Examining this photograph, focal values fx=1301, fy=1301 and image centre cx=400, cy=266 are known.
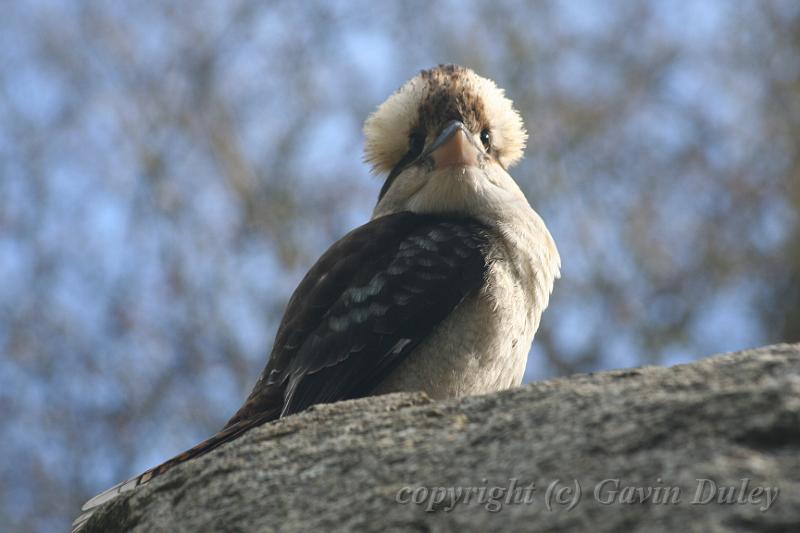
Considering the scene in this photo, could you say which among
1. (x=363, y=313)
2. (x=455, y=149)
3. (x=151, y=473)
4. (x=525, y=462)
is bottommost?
(x=525, y=462)

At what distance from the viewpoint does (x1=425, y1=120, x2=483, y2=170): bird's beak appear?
5609 mm

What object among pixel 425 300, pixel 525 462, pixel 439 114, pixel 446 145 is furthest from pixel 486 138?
pixel 525 462

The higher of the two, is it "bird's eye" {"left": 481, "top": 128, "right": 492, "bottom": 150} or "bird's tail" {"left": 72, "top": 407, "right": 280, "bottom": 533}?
"bird's eye" {"left": 481, "top": 128, "right": 492, "bottom": 150}

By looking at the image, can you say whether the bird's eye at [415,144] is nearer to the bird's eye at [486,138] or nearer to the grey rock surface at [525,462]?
Result: the bird's eye at [486,138]

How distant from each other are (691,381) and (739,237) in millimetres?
15530

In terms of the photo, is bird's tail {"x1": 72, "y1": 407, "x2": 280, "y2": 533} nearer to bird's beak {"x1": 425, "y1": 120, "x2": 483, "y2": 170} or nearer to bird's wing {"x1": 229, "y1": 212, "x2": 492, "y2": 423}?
bird's wing {"x1": 229, "y1": 212, "x2": 492, "y2": 423}

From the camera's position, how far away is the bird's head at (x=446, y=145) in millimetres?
5566

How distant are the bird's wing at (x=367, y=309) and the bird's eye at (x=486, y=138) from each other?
832 millimetres

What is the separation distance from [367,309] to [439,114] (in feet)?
4.41

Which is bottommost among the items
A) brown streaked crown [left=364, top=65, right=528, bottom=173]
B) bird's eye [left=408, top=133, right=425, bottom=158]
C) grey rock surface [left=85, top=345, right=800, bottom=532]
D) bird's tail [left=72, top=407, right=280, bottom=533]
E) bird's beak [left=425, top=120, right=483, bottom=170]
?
grey rock surface [left=85, top=345, right=800, bottom=532]

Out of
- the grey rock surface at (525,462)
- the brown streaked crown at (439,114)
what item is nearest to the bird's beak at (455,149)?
the brown streaked crown at (439,114)

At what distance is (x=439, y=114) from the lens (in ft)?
19.3

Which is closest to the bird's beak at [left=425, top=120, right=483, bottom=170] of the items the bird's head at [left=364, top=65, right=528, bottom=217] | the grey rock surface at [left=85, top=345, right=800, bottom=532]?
the bird's head at [left=364, top=65, right=528, bottom=217]

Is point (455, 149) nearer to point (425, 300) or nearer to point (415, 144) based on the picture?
point (415, 144)
